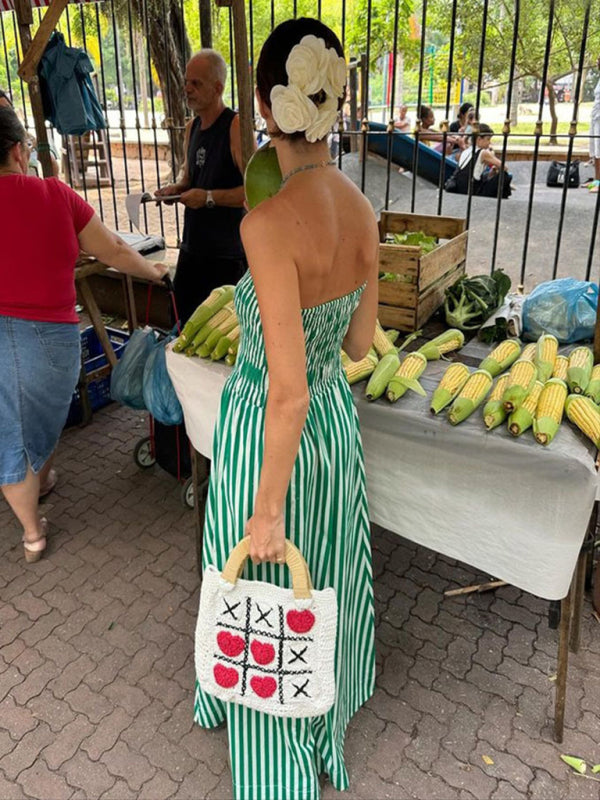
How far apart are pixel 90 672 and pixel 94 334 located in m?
2.67

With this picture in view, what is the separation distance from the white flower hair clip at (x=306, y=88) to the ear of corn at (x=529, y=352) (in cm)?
132

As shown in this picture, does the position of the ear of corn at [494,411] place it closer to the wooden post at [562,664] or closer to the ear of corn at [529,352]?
the ear of corn at [529,352]

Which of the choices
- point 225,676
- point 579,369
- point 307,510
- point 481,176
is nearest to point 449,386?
point 579,369

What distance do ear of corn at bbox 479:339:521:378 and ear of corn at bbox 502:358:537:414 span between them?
2.7 inches

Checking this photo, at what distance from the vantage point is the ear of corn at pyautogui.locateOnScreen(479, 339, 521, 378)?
2564 millimetres

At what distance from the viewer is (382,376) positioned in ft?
7.98

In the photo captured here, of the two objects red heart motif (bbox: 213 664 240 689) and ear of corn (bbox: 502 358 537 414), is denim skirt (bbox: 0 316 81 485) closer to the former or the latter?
red heart motif (bbox: 213 664 240 689)

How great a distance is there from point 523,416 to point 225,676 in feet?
3.90

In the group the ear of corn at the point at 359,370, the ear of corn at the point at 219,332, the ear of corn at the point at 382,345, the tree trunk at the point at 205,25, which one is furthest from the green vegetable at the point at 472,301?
the tree trunk at the point at 205,25

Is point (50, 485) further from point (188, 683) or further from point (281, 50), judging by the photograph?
point (281, 50)

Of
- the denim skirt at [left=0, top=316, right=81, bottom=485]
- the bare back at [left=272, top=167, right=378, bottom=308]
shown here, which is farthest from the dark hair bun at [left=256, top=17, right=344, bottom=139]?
the denim skirt at [left=0, top=316, right=81, bottom=485]

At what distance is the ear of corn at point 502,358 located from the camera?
2.56 meters

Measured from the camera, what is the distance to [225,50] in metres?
22.8

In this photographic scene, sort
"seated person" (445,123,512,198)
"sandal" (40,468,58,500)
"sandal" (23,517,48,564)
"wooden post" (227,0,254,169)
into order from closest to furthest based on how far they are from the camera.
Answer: "wooden post" (227,0,254,169)
"sandal" (23,517,48,564)
"sandal" (40,468,58,500)
"seated person" (445,123,512,198)
